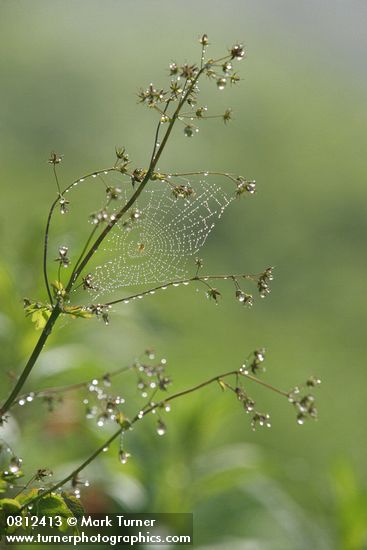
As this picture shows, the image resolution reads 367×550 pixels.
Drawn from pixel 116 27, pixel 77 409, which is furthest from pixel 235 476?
pixel 116 27

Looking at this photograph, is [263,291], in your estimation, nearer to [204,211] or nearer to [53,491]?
[53,491]

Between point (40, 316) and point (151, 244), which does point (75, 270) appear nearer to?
point (40, 316)

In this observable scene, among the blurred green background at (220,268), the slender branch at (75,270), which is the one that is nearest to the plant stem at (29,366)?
the slender branch at (75,270)

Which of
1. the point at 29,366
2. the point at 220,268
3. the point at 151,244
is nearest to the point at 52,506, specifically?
the point at 29,366

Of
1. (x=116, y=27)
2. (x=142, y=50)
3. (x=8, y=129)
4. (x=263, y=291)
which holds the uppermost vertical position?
(x=116, y=27)

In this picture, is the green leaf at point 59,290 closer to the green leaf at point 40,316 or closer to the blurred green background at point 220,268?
the green leaf at point 40,316

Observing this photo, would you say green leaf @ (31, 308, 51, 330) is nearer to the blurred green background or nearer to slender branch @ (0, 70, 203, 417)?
slender branch @ (0, 70, 203, 417)

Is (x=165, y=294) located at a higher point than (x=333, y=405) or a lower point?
higher

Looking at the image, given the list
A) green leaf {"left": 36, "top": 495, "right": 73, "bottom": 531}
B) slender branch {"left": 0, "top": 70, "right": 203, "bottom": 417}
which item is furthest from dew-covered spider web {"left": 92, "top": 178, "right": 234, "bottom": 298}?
green leaf {"left": 36, "top": 495, "right": 73, "bottom": 531}

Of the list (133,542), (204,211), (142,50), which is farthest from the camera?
(142,50)
